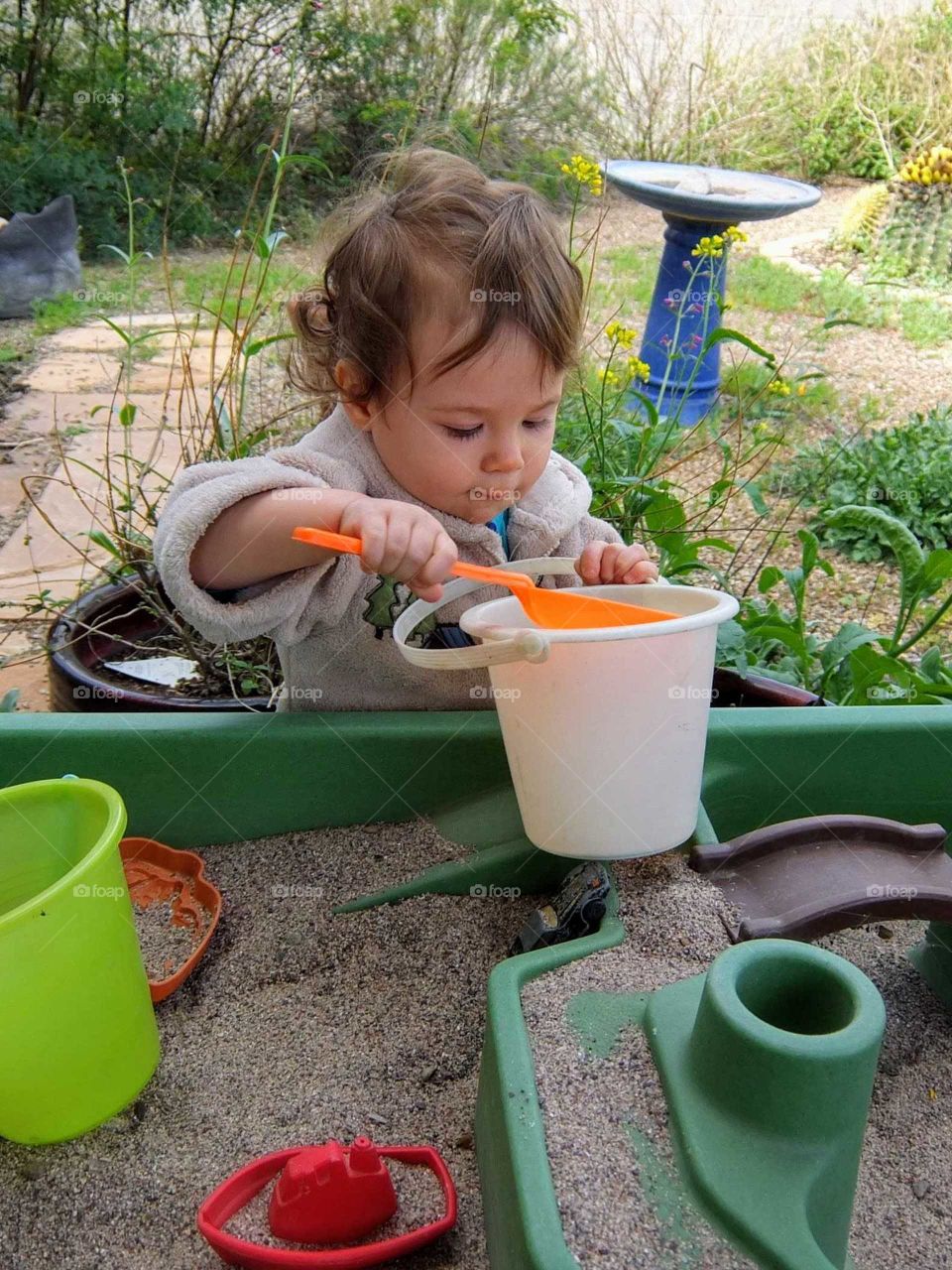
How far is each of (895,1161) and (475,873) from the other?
0.45m

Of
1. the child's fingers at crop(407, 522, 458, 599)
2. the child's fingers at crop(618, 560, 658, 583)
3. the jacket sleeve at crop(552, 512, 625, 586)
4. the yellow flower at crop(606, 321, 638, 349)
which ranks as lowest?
the jacket sleeve at crop(552, 512, 625, 586)

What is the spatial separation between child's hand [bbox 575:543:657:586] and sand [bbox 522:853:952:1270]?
299mm

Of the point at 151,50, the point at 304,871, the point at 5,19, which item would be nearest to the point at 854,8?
the point at 151,50

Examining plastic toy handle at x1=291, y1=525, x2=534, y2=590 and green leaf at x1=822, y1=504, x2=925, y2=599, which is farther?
green leaf at x1=822, y1=504, x2=925, y2=599

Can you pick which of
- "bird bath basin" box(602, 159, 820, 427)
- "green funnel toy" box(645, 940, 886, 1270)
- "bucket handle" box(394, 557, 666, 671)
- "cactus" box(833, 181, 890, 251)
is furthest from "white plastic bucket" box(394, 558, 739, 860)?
"cactus" box(833, 181, 890, 251)

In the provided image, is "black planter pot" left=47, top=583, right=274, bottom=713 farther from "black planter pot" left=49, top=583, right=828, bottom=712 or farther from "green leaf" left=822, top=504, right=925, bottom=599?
"green leaf" left=822, top=504, right=925, bottom=599

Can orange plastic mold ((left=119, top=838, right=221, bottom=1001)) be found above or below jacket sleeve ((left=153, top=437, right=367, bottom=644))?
below

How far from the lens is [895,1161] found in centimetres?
90

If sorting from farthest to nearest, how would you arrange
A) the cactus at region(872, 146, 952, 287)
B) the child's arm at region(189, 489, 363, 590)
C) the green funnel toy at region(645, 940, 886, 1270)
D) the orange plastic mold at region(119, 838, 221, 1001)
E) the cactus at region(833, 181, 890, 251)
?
the cactus at region(833, 181, 890, 251)
the cactus at region(872, 146, 952, 287)
the orange plastic mold at region(119, 838, 221, 1001)
the child's arm at region(189, 489, 363, 590)
the green funnel toy at region(645, 940, 886, 1270)

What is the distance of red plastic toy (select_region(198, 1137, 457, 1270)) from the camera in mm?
752

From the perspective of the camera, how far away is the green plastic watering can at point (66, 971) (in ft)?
2.63

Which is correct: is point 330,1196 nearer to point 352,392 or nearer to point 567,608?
point 567,608

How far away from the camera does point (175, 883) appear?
1128 millimetres

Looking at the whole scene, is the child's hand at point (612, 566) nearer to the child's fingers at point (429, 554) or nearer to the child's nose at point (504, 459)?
the child's nose at point (504, 459)
